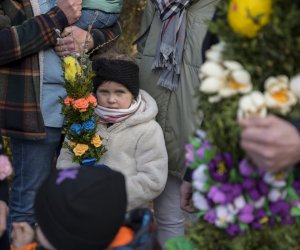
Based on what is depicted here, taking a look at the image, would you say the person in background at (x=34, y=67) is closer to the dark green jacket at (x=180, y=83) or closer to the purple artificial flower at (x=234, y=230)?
the dark green jacket at (x=180, y=83)

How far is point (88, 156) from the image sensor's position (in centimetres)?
296

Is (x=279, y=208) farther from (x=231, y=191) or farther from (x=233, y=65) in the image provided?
(x=233, y=65)

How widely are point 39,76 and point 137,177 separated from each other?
2.51 ft

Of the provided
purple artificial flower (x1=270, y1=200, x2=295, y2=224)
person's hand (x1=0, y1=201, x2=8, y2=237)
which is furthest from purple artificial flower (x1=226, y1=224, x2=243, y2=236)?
person's hand (x1=0, y1=201, x2=8, y2=237)

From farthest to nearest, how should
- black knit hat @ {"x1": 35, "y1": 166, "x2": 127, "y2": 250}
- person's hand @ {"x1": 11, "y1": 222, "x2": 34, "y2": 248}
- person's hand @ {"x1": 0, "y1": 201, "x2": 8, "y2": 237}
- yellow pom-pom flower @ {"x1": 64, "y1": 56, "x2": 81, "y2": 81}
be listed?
yellow pom-pom flower @ {"x1": 64, "y1": 56, "x2": 81, "y2": 81}
person's hand @ {"x1": 0, "y1": 201, "x2": 8, "y2": 237}
person's hand @ {"x1": 11, "y1": 222, "x2": 34, "y2": 248}
black knit hat @ {"x1": 35, "y1": 166, "x2": 127, "y2": 250}

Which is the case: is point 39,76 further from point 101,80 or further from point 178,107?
point 178,107

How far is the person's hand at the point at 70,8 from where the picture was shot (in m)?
2.95

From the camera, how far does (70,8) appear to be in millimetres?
2955

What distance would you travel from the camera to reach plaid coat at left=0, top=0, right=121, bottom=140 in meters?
2.87

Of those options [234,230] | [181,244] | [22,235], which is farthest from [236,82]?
[22,235]

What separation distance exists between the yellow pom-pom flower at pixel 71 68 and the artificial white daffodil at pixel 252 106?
55.1 inches

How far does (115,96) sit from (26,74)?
493 mm

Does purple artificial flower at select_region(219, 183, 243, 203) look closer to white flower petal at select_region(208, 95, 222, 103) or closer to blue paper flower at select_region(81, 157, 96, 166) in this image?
white flower petal at select_region(208, 95, 222, 103)

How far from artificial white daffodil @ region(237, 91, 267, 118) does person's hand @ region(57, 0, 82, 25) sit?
5.32 feet
